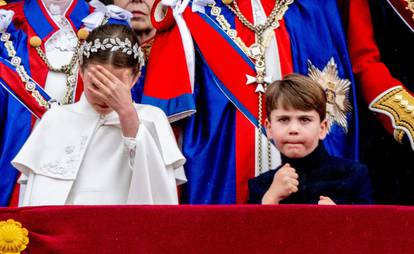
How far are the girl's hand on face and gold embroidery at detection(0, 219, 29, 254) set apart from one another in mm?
665

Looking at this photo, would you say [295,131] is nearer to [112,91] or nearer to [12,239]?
[112,91]

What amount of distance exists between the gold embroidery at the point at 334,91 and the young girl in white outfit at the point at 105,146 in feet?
2.00

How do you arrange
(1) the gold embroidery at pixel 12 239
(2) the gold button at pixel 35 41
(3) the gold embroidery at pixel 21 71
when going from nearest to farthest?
(1) the gold embroidery at pixel 12 239 < (3) the gold embroidery at pixel 21 71 < (2) the gold button at pixel 35 41

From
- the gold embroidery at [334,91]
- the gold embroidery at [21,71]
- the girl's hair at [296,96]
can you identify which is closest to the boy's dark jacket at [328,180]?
the girl's hair at [296,96]

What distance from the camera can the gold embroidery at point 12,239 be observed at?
2.53 meters

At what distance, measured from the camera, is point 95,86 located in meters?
3.17

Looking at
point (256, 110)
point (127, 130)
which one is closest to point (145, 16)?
point (256, 110)

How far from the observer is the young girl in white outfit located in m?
3.13

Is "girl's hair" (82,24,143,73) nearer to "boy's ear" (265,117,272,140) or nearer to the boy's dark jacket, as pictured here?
"boy's ear" (265,117,272,140)

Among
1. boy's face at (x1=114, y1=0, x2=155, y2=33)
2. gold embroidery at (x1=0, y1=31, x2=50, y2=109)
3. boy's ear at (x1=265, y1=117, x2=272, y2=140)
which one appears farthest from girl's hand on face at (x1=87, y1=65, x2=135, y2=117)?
boy's face at (x1=114, y1=0, x2=155, y2=33)

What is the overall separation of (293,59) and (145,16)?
69 cm

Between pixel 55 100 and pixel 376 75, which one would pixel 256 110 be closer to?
pixel 376 75

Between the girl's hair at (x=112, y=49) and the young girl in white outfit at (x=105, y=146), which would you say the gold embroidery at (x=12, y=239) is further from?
the girl's hair at (x=112, y=49)

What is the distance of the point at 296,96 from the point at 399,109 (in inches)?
23.2
